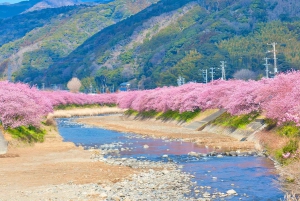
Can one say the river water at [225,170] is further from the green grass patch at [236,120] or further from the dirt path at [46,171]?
the green grass patch at [236,120]

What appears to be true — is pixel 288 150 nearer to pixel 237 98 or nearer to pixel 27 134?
pixel 27 134

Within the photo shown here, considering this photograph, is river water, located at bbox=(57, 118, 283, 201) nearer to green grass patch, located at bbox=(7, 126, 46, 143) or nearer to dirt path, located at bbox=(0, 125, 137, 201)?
dirt path, located at bbox=(0, 125, 137, 201)

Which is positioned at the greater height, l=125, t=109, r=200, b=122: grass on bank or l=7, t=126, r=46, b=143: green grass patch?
l=7, t=126, r=46, b=143: green grass patch

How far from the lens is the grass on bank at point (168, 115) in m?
81.6

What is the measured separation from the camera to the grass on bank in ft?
268

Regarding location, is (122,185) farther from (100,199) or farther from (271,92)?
(271,92)

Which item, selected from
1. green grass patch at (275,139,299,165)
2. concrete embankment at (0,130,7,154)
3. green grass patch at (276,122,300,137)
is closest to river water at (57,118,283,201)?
green grass patch at (275,139,299,165)

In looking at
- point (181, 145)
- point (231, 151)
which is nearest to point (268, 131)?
point (231, 151)

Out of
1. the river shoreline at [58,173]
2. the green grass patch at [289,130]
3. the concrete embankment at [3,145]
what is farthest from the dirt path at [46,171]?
the green grass patch at [289,130]

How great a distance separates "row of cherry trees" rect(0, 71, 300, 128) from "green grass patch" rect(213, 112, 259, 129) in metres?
0.56

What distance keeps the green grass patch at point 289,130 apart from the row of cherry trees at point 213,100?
634 mm

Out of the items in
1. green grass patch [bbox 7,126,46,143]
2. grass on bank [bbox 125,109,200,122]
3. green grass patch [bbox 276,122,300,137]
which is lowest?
grass on bank [bbox 125,109,200,122]

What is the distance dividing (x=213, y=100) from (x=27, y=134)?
109 feet

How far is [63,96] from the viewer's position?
523 ft
